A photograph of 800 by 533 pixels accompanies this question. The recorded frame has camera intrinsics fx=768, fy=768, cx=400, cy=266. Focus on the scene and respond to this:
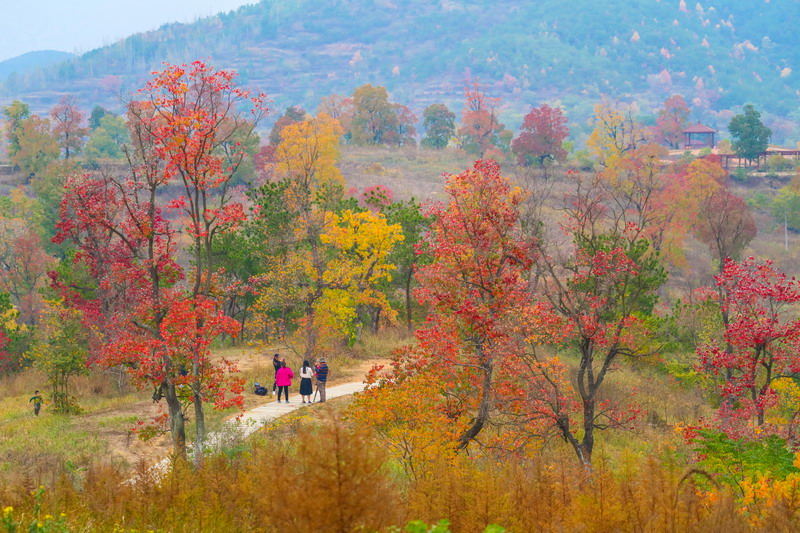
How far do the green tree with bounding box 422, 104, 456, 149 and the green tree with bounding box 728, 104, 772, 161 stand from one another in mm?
34549

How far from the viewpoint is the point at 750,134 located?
289ft

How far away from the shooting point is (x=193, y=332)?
13578 mm

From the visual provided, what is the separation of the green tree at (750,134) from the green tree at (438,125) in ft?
113

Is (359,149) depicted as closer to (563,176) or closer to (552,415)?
(563,176)

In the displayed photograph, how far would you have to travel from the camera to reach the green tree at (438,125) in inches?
3981

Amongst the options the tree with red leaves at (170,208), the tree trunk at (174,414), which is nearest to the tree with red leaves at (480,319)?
the tree with red leaves at (170,208)

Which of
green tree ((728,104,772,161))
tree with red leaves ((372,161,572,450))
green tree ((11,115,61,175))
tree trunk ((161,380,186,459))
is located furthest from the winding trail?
green tree ((728,104,772,161))

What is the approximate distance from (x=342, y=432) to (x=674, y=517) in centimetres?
336

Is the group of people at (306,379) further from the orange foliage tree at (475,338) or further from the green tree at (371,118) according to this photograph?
the green tree at (371,118)

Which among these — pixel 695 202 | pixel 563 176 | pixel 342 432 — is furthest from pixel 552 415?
pixel 563 176

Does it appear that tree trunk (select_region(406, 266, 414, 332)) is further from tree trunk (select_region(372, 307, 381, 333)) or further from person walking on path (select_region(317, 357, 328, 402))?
person walking on path (select_region(317, 357, 328, 402))

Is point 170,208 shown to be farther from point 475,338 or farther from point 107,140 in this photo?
point 107,140

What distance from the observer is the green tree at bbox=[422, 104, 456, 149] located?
101 m

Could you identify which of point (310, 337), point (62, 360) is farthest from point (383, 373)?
point (62, 360)
